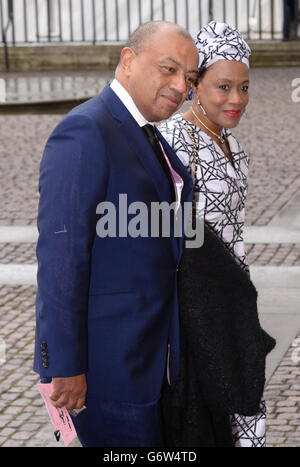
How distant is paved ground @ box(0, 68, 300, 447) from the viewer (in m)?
5.18

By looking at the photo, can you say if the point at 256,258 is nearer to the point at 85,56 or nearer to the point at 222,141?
the point at 222,141

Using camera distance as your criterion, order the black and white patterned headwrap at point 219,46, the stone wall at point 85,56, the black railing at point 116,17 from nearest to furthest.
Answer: the black and white patterned headwrap at point 219,46 → the stone wall at point 85,56 → the black railing at point 116,17

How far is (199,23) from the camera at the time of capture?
20219 mm

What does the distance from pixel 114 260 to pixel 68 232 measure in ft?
0.50

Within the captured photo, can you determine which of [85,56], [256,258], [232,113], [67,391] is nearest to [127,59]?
[232,113]

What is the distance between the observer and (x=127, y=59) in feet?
9.71

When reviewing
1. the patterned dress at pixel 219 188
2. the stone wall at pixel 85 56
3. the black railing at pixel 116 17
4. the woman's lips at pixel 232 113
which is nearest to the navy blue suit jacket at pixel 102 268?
the patterned dress at pixel 219 188

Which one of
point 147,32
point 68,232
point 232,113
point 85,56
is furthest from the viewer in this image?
point 85,56

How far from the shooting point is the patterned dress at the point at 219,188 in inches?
140

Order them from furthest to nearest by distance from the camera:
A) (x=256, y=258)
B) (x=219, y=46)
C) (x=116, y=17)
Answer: (x=116, y=17), (x=256, y=258), (x=219, y=46)

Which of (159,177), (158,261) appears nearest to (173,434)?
(158,261)

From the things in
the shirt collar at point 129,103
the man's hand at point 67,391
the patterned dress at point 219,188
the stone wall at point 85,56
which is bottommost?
the stone wall at point 85,56

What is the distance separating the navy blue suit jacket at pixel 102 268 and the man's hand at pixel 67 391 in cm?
2

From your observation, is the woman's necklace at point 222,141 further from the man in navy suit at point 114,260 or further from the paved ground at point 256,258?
the paved ground at point 256,258
